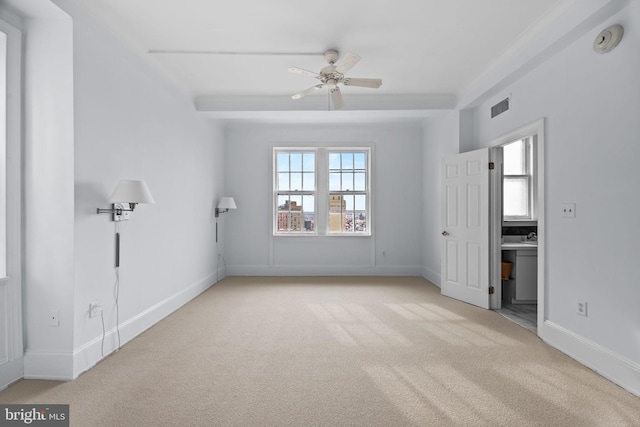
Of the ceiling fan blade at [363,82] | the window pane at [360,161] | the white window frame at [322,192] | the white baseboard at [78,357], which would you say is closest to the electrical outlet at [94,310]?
the white baseboard at [78,357]

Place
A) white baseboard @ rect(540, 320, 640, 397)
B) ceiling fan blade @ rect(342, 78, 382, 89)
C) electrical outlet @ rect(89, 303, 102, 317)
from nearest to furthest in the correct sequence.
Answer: white baseboard @ rect(540, 320, 640, 397), electrical outlet @ rect(89, 303, 102, 317), ceiling fan blade @ rect(342, 78, 382, 89)

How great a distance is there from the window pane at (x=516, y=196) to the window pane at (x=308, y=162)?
3.30 m

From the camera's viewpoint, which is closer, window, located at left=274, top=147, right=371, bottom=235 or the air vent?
the air vent

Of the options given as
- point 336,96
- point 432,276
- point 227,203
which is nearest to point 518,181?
point 432,276

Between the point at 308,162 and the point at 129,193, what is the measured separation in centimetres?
403

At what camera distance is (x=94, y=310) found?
2799mm

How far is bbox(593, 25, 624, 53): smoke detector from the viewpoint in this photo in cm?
245

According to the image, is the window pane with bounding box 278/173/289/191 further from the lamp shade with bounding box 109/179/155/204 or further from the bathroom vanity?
the bathroom vanity

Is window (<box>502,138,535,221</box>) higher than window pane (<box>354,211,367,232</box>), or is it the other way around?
window (<box>502,138,535,221</box>)

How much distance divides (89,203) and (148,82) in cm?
164

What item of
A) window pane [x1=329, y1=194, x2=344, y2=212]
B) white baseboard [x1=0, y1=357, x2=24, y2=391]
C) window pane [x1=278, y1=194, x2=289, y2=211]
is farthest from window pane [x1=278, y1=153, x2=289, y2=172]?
white baseboard [x1=0, y1=357, x2=24, y2=391]

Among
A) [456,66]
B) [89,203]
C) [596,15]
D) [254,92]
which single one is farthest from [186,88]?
[596,15]

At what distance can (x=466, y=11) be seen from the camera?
2887 mm

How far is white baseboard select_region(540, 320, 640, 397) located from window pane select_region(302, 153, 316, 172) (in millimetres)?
4452
